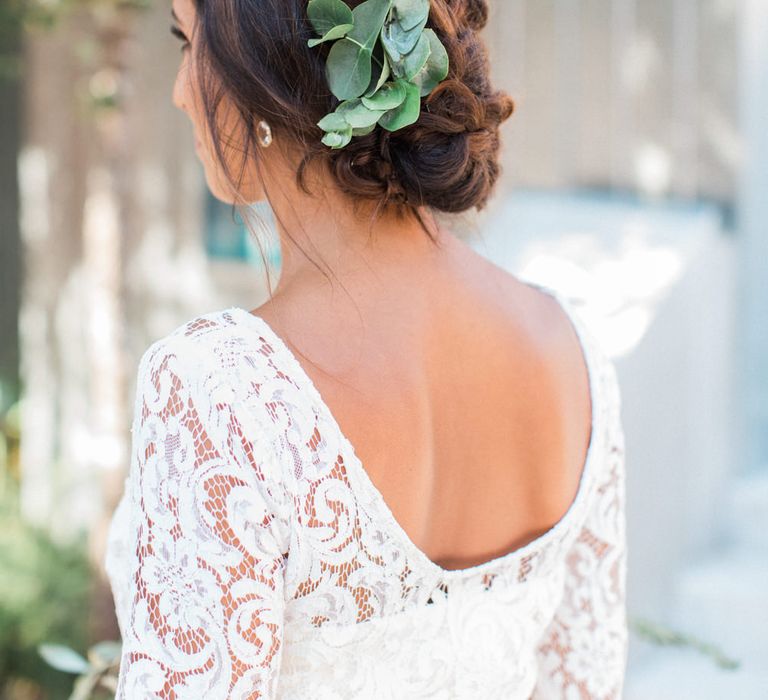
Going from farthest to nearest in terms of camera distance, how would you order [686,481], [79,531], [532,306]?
[79,531] → [686,481] → [532,306]

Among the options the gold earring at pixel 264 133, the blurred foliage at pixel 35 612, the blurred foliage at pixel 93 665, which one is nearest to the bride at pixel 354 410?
the gold earring at pixel 264 133

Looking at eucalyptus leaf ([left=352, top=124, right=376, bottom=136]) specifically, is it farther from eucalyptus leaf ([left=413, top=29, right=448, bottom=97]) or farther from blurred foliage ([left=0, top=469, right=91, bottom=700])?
blurred foliage ([left=0, top=469, right=91, bottom=700])

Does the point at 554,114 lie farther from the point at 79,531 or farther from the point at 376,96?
the point at 376,96

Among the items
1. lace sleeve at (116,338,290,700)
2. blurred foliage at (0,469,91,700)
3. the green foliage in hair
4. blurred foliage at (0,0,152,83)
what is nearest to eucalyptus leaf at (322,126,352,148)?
the green foliage in hair

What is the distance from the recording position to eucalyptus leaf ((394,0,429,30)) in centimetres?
107

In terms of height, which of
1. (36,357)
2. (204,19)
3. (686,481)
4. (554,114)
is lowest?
(36,357)

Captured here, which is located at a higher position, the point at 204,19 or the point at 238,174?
the point at 204,19

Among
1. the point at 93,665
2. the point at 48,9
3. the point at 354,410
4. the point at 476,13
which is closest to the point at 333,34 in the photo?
the point at 476,13

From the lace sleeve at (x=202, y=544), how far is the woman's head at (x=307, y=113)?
26cm

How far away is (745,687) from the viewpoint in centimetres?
272

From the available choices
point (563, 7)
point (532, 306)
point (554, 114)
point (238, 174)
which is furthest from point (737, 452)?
point (238, 174)

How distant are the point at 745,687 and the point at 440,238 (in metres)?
2.03

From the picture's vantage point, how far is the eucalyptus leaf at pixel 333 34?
3.34 feet

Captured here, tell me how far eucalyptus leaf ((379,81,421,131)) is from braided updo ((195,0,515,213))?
0.08 ft
